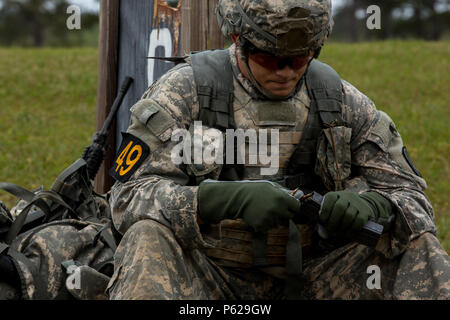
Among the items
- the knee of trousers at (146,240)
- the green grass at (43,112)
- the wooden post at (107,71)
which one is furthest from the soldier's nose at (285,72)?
the green grass at (43,112)

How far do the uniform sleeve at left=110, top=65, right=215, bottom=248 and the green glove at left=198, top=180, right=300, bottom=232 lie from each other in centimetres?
6

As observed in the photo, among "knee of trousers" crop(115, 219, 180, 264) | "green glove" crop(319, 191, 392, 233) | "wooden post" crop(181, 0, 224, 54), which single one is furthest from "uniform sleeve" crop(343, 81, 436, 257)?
"wooden post" crop(181, 0, 224, 54)

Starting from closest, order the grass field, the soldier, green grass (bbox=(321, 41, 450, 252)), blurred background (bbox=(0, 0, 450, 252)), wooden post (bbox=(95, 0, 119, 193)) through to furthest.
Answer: the soldier → wooden post (bbox=(95, 0, 119, 193)) → blurred background (bbox=(0, 0, 450, 252)) → the grass field → green grass (bbox=(321, 41, 450, 252))

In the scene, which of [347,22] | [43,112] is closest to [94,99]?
[43,112]

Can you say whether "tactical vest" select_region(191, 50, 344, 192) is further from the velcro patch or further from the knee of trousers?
the knee of trousers

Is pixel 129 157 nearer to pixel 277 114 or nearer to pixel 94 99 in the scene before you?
pixel 277 114

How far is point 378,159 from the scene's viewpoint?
3451mm

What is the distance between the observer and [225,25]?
11.3 ft

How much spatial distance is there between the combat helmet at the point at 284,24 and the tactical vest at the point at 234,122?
26 cm

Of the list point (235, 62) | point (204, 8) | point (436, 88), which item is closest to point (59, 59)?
point (436, 88)

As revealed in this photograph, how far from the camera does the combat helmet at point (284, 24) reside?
10.4 feet

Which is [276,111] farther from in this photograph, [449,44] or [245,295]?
[449,44]

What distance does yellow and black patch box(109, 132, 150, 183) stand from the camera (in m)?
3.23

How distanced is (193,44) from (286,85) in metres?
1.21
